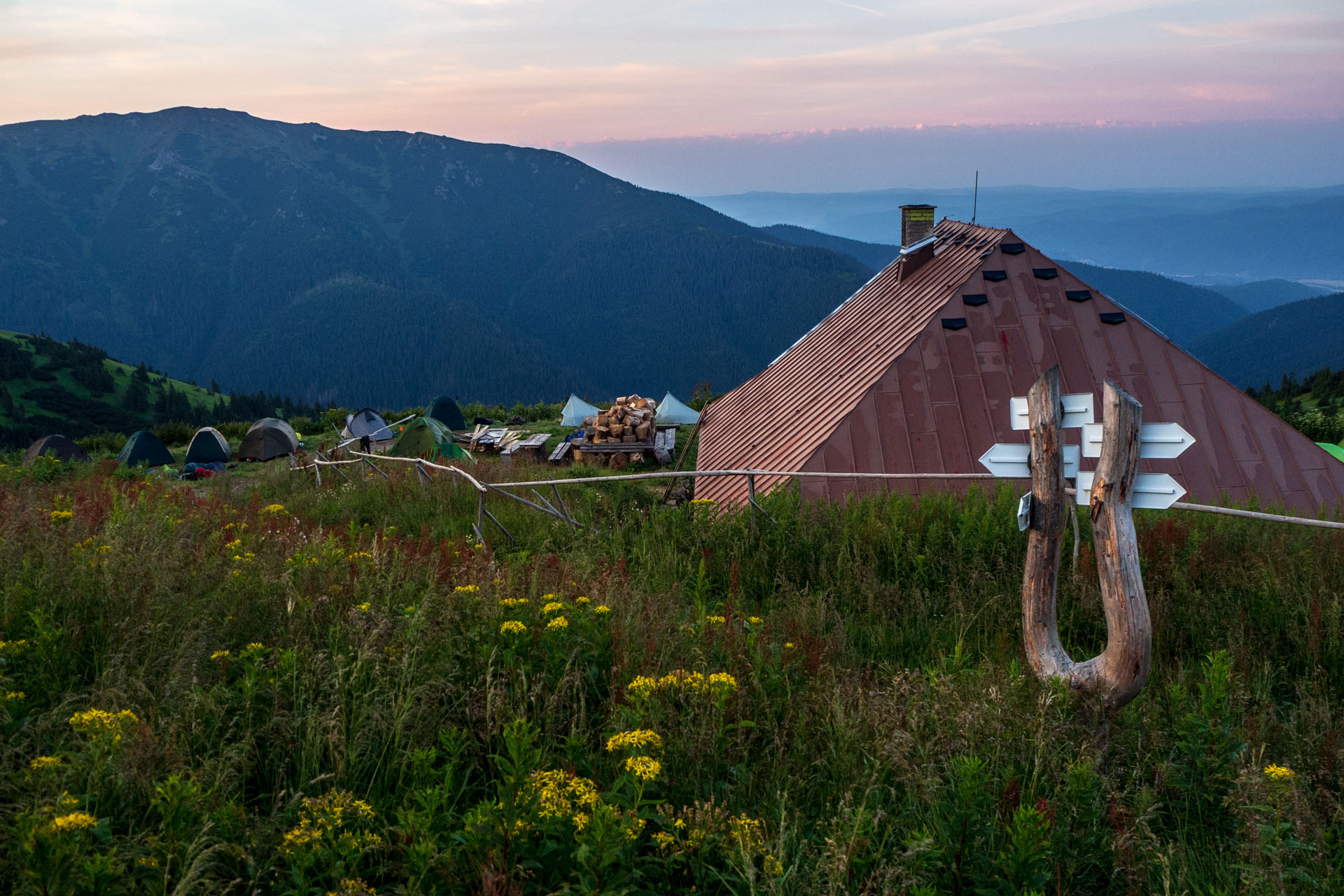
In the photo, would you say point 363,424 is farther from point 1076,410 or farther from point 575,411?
point 1076,410

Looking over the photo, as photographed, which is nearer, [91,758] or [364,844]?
[364,844]

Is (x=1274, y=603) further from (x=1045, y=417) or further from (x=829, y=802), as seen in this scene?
(x=829, y=802)

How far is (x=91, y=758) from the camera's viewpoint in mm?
2689

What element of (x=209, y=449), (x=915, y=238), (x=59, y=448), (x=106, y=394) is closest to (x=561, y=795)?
(x=915, y=238)

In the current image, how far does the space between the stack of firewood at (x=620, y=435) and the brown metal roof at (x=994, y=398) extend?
25.2 feet

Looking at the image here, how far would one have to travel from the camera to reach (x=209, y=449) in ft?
101

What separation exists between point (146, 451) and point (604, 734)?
33.5m

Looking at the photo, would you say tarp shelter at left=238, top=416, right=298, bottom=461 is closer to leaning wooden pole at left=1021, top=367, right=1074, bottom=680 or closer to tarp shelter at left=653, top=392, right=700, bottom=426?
tarp shelter at left=653, top=392, right=700, bottom=426

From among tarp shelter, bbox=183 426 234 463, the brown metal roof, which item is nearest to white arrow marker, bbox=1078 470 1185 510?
the brown metal roof

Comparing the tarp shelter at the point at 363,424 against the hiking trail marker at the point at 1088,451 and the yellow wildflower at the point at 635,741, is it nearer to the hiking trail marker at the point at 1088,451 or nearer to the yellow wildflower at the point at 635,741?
the hiking trail marker at the point at 1088,451

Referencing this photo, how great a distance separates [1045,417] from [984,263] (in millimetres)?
9536

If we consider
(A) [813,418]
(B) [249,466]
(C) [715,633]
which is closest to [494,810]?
(C) [715,633]

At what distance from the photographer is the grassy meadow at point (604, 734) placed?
2553 mm

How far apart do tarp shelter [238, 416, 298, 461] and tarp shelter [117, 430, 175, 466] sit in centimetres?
265
